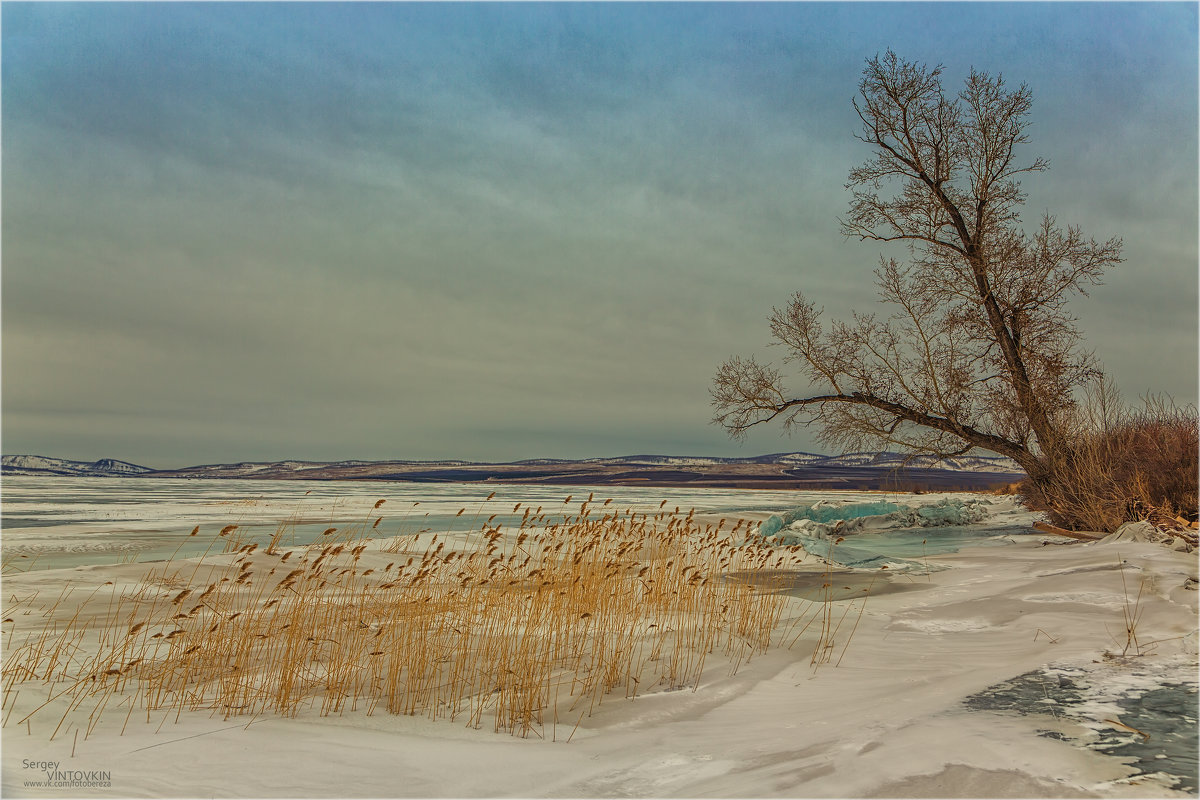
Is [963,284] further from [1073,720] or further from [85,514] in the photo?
[85,514]

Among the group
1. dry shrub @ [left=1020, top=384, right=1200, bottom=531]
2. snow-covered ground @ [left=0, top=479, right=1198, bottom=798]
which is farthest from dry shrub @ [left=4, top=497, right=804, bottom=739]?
dry shrub @ [left=1020, top=384, right=1200, bottom=531]

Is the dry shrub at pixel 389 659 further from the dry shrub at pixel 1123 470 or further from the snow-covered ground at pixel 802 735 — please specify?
the dry shrub at pixel 1123 470

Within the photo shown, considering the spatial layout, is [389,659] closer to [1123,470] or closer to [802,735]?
[802,735]

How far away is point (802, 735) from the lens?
4.50 meters

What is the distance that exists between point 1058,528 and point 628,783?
1419cm

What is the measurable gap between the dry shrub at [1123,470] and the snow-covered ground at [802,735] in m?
5.02

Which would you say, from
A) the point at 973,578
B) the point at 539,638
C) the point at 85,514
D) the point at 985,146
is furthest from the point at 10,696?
the point at 85,514

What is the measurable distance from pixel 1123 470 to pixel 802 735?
39.7 ft

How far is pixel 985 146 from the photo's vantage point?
55.1 ft

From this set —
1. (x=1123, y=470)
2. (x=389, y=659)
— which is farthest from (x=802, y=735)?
(x=1123, y=470)

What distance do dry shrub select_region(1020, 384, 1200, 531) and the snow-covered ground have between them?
5024mm

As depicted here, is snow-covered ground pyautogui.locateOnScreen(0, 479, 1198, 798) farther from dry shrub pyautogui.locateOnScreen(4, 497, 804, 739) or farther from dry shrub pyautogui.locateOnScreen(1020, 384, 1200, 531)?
dry shrub pyautogui.locateOnScreen(1020, 384, 1200, 531)

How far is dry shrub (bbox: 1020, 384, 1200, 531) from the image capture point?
471 inches

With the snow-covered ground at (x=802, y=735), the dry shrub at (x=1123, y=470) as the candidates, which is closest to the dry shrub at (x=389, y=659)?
the snow-covered ground at (x=802, y=735)
